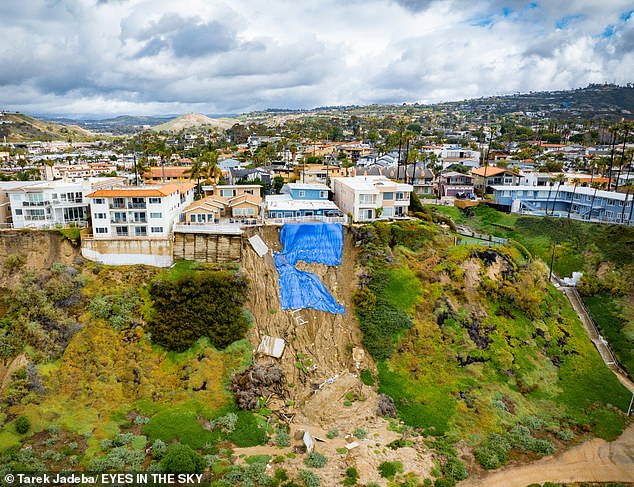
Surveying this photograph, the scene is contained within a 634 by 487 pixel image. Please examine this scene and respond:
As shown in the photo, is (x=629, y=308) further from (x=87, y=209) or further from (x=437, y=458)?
(x=87, y=209)

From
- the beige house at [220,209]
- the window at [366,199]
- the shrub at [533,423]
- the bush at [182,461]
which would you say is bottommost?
the shrub at [533,423]

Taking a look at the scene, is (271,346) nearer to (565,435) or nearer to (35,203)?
(565,435)

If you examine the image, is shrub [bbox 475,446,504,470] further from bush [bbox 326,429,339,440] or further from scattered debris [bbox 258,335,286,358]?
scattered debris [bbox 258,335,286,358]

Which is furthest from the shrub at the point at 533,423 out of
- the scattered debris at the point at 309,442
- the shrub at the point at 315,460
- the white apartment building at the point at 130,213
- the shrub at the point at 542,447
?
the white apartment building at the point at 130,213

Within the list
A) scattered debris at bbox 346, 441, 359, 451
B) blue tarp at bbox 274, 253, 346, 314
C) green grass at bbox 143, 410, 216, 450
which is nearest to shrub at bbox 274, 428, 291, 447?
scattered debris at bbox 346, 441, 359, 451

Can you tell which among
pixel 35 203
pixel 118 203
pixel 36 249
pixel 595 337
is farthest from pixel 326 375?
pixel 35 203

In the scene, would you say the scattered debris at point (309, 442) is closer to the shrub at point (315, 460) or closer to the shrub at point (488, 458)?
the shrub at point (315, 460)
